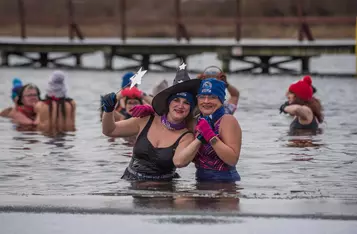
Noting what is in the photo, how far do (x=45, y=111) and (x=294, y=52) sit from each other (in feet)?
64.3

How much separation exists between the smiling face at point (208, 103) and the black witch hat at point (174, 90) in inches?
4.5

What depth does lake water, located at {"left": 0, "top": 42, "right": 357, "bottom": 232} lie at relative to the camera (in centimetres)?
1141

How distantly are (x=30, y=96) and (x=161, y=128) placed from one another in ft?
24.2

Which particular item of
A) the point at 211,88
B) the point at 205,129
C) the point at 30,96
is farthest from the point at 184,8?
the point at 205,129

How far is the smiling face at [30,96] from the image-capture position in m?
18.3

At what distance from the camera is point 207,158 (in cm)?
1133

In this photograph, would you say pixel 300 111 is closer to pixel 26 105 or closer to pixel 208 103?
pixel 26 105

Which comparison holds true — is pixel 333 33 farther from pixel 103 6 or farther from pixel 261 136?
pixel 261 136

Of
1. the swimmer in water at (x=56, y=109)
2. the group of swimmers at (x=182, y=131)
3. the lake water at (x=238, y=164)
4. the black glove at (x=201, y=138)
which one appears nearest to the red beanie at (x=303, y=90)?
the lake water at (x=238, y=164)

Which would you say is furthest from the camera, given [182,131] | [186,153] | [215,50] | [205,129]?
[215,50]

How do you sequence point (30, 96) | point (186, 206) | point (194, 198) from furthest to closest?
point (30, 96), point (194, 198), point (186, 206)

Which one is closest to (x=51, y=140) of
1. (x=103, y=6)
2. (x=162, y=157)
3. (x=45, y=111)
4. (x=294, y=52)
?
(x=45, y=111)

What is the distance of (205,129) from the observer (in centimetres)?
1059

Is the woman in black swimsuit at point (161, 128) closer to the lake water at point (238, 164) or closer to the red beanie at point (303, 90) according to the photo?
the lake water at point (238, 164)
